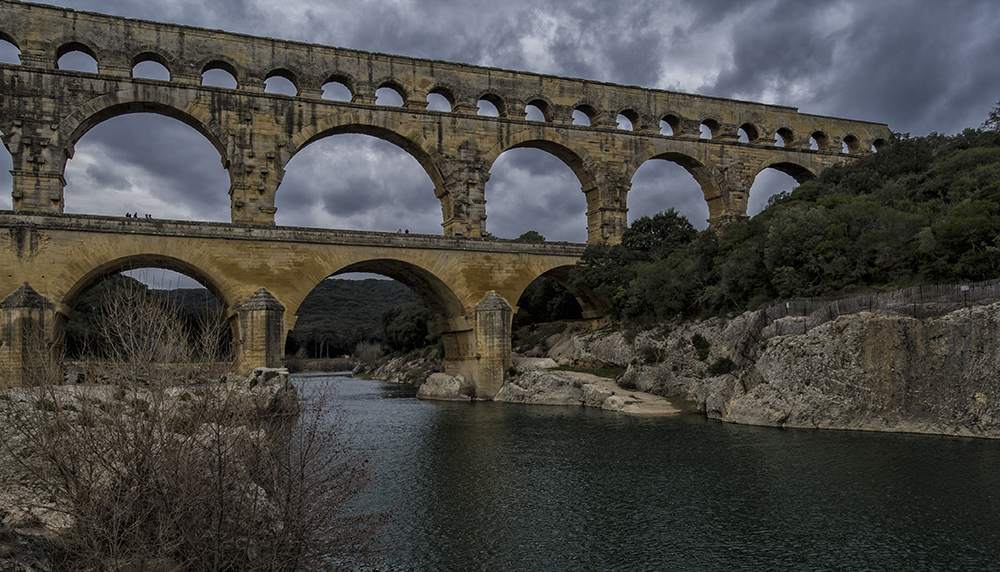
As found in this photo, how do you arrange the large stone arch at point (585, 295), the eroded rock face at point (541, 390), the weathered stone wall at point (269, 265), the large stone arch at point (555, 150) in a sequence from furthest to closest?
the large stone arch at point (555, 150) < the large stone arch at point (585, 295) < the eroded rock face at point (541, 390) < the weathered stone wall at point (269, 265)

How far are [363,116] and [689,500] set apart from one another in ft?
77.0

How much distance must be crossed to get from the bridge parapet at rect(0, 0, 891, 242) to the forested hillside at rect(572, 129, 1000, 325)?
14.7ft

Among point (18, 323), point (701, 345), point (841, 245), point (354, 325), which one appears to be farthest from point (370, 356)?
point (841, 245)

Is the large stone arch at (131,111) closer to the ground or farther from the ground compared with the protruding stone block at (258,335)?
farther from the ground

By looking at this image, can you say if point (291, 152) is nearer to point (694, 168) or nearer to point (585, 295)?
point (585, 295)

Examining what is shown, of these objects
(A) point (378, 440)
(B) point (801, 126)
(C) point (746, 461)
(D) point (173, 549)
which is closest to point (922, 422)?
(C) point (746, 461)

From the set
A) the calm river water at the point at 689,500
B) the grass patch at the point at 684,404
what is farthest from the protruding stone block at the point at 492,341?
the calm river water at the point at 689,500

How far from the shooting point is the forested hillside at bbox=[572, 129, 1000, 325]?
1878 centimetres

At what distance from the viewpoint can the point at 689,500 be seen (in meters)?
11.8

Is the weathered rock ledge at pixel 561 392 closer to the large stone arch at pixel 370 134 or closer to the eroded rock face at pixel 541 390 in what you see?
the eroded rock face at pixel 541 390

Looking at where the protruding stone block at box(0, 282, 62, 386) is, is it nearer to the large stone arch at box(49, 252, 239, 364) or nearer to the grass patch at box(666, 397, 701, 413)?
the large stone arch at box(49, 252, 239, 364)

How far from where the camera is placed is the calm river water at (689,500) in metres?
9.21

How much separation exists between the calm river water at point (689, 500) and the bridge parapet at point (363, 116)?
15968 mm

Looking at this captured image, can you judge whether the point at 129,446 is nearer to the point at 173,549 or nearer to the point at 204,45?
the point at 173,549
